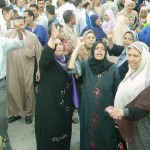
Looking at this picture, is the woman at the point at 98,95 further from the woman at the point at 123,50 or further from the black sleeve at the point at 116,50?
the black sleeve at the point at 116,50

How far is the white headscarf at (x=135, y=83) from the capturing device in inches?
135

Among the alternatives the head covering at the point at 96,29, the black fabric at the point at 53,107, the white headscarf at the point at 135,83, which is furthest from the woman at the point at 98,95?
the head covering at the point at 96,29

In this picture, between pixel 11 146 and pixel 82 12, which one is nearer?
pixel 11 146

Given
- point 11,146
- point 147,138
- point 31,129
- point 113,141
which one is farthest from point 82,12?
point 147,138

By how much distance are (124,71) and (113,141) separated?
1.01 meters

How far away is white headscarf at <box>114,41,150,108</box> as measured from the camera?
3430 millimetres

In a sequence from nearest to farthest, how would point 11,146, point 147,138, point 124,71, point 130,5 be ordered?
point 147,138, point 124,71, point 11,146, point 130,5

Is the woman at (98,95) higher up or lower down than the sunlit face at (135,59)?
lower down

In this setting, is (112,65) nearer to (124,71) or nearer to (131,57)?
(131,57)

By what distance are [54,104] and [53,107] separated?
40 mm

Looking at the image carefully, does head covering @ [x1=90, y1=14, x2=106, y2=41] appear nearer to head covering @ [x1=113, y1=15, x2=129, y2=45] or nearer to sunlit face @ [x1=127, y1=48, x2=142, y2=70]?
head covering @ [x1=113, y1=15, x2=129, y2=45]

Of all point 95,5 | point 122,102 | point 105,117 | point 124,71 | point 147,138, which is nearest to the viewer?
point 147,138

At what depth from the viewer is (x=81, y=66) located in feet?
12.8

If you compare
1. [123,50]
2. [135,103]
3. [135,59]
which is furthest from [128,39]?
[135,103]
